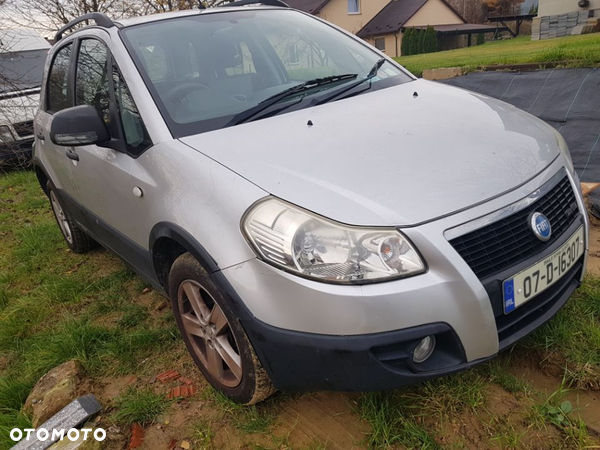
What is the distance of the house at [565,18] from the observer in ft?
60.0

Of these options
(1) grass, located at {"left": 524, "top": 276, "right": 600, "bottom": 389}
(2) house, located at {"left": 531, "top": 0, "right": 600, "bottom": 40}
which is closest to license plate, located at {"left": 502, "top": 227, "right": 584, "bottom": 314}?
(1) grass, located at {"left": 524, "top": 276, "right": 600, "bottom": 389}

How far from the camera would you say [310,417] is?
2.06m

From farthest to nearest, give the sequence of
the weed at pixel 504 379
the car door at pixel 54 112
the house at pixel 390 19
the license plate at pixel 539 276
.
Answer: the house at pixel 390 19, the car door at pixel 54 112, the weed at pixel 504 379, the license plate at pixel 539 276

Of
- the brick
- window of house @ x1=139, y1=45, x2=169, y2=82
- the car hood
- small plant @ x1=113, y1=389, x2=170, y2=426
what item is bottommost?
the brick

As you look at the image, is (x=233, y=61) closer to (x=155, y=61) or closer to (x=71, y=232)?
(x=155, y=61)

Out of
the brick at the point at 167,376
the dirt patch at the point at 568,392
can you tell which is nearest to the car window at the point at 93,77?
the brick at the point at 167,376

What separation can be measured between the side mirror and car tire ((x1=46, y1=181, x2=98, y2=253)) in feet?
5.78

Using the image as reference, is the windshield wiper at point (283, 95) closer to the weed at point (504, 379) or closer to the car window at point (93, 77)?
the car window at point (93, 77)

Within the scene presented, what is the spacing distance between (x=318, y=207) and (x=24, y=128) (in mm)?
7265

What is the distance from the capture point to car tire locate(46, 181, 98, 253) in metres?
4.06

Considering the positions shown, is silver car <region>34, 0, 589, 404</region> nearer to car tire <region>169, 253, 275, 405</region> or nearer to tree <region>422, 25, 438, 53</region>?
car tire <region>169, 253, 275, 405</region>

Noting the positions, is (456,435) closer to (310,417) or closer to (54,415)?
(310,417)

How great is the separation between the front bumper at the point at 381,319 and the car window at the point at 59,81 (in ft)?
7.93

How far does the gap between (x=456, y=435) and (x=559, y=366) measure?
62 cm
